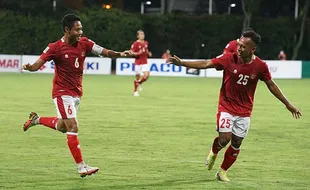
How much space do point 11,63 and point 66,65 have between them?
37.6 metres

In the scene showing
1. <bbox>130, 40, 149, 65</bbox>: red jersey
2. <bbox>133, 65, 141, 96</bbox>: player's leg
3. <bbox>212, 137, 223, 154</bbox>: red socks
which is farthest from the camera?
<bbox>130, 40, 149, 65</bbox>: red jersey

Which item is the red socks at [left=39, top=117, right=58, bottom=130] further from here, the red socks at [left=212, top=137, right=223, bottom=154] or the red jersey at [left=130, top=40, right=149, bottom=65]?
the red jersey at [left=130, top=40, right=149, bottom=65]

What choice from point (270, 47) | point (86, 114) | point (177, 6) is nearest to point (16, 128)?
point (86, 114)

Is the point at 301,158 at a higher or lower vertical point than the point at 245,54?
lower

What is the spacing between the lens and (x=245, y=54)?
10234 millimetres

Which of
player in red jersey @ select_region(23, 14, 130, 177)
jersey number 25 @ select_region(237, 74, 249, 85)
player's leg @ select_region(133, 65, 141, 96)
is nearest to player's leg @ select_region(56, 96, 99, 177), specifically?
player in red jersey @ select_region(23, 14, 130, 177)

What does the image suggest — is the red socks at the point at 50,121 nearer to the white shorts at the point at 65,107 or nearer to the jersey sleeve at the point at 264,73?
the white shorts at the point at 65,107

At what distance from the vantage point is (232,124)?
10422mm

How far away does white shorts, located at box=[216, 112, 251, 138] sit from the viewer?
1036 centimetres

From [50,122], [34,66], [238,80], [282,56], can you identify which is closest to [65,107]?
[34,66]

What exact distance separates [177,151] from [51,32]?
45.2 m

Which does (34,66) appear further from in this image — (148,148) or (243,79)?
(148,148)

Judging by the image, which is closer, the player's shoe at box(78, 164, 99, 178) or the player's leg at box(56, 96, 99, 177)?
the player's shoe at box(78, 164, 99, 178)

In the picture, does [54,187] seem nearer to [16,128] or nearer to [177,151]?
[177,151]
